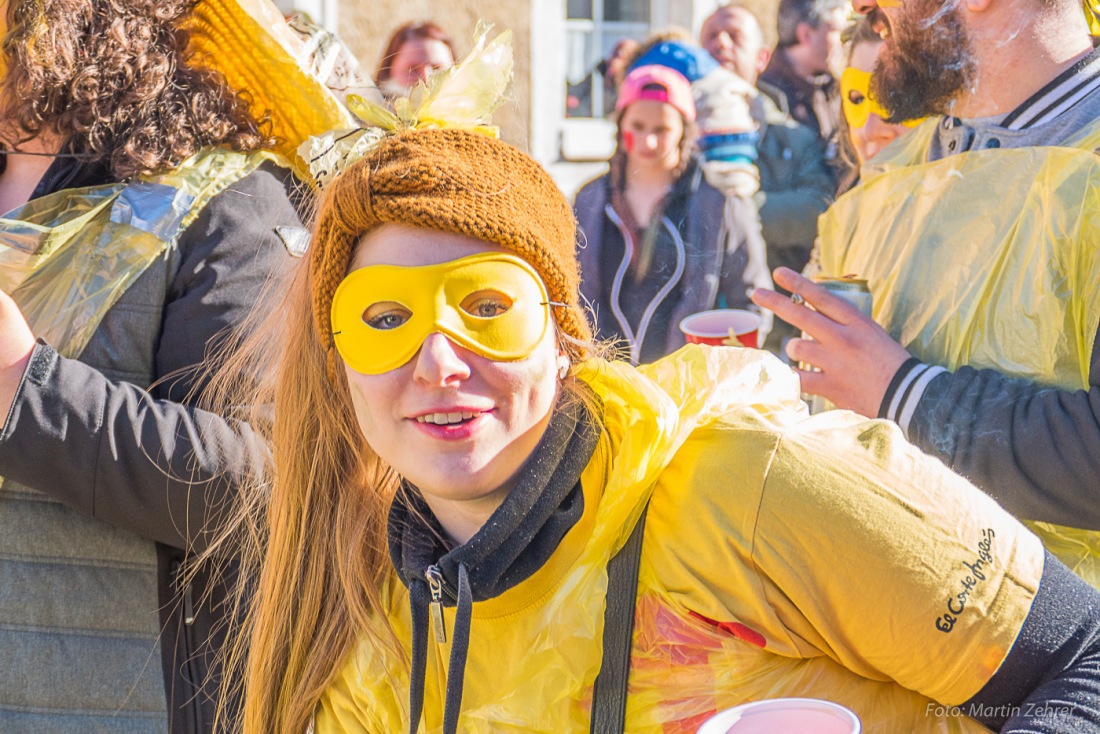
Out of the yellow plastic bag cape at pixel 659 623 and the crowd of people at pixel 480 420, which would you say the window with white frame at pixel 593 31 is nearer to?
the crowd of people at pixel 480 420

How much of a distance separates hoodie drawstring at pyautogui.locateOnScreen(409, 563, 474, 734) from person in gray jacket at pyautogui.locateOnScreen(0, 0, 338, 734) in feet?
1.83

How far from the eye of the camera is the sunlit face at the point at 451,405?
1563 millimetres

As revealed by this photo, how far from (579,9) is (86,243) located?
24.6ft

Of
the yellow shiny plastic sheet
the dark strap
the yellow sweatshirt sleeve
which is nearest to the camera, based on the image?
the yellow sweatshirt sleeve

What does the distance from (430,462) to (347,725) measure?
478mm

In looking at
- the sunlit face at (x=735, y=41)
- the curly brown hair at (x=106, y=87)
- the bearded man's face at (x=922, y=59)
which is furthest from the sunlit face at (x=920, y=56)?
the sunlit face at (x=735, y=41)

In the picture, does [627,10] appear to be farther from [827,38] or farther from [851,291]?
[851,291]

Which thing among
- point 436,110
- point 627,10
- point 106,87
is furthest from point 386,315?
point 627,10

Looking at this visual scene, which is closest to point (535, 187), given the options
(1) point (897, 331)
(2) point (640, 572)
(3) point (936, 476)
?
(2) point (640, 572)

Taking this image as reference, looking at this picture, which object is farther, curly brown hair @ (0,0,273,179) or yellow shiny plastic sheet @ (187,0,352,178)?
yellow shiny plastic sheet @ (187,0,352,178)

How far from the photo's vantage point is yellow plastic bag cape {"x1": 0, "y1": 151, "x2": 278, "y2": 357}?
6.68ft

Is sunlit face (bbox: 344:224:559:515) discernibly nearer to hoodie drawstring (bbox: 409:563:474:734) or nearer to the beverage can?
hoodie drawstring (bbox: 409:563:474:734)

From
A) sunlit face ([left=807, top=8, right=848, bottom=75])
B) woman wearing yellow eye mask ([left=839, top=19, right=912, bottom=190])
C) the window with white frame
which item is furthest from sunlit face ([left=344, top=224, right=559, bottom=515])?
the window with white frame

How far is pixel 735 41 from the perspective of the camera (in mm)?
5219
